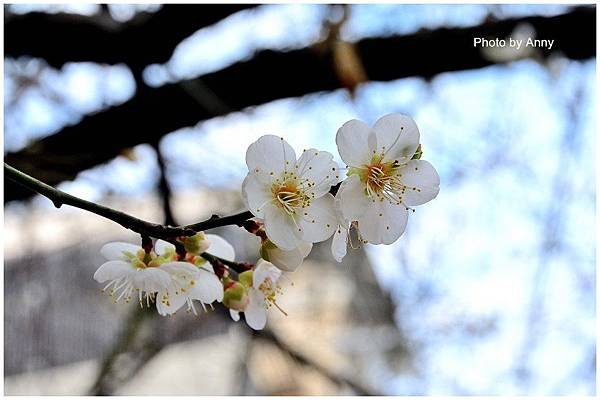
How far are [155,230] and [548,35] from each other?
1.28 metres

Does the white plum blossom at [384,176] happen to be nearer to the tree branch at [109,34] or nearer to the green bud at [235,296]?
the green bud at [235,296]

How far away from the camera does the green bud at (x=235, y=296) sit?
60cm

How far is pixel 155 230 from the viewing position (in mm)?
483

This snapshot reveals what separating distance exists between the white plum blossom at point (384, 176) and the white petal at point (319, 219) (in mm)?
13

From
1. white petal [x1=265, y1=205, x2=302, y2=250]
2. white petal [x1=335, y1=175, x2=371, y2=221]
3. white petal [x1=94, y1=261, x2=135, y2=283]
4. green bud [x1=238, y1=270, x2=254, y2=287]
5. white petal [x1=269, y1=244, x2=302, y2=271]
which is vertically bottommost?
green bud [x1=238, y1=270, x2=254, y2=287]

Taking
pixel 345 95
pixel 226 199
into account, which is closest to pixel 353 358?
pixel 226 199

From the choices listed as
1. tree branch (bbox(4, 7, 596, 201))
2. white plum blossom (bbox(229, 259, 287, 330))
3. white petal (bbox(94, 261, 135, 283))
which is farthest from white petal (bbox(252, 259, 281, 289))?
tree branch (bbox(4, 7, 596, 201))

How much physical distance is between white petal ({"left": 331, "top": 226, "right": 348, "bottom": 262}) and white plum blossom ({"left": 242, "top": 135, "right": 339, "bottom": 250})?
2cm

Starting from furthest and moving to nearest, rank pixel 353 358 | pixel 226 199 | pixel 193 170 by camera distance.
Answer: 1. pixel 353 358
2. pixel 226 199
3. pixel 193 170

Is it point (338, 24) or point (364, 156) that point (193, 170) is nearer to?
point (338, 24)

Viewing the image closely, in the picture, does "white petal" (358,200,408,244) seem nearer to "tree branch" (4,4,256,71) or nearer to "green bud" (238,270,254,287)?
"green bud" (238,270,254,287)

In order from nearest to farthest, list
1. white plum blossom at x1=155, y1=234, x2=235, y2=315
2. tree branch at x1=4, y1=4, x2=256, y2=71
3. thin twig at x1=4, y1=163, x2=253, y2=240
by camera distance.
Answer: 1. thin twig at x1=4, y1=163, x2=253, y2=240
2. white plum blossom at x1=155, y1=234, x2=235, y2=315
3. tree branch at x1=4, y1=4, x2=256, y2=71

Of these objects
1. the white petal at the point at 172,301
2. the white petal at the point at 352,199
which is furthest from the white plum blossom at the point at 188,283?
the white petal at the point at 352,199

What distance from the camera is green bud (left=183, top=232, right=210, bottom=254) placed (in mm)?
530
